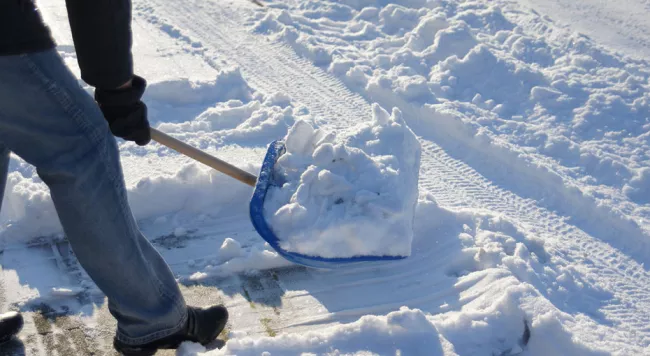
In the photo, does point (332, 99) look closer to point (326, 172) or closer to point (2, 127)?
point (326, 172)

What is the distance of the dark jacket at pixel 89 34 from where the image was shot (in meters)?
1.92

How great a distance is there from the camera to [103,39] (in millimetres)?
2018

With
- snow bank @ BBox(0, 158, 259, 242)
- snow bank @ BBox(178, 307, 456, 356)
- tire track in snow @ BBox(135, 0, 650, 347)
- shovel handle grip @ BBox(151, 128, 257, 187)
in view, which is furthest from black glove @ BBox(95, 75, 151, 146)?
tire track in snow @ BBox(135, 0, 650, 347)

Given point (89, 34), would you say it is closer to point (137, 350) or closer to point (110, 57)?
point (110, 57)

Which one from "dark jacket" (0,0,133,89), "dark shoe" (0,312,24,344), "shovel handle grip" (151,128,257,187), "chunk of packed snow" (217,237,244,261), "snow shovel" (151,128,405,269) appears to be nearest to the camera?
"dark jacket" (0,0,133,89)

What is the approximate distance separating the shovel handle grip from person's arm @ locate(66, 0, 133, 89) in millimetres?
648

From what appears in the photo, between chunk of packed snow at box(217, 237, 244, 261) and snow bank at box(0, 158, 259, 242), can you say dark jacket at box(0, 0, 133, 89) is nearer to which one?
chunk of packed snow at box(217, 237, 244, 261)

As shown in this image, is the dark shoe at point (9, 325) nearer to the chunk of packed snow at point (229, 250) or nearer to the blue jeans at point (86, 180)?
the blue jeans at point (86, 180)

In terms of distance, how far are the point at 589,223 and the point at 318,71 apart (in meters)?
2.10

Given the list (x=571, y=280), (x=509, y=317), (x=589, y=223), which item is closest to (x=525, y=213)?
(x=589, y=223)

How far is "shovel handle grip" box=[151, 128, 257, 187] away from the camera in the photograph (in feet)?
9.18

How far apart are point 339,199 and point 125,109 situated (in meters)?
1.14

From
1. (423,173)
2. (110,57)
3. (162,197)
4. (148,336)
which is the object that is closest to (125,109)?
(110,57)

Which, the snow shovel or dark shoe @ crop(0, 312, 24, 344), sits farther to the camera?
the snow shovel
